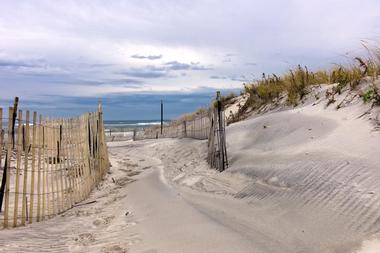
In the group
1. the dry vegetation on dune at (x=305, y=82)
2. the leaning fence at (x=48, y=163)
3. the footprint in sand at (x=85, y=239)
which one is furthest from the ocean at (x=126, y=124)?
the footprint in sand at (x=85, y=239)

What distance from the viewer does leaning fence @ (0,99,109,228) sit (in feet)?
18.3

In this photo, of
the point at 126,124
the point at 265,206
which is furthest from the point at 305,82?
the point at 126,124

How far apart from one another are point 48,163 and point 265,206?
3663mm

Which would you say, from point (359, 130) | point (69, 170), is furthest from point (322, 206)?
point (69, 170)

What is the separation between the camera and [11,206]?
7398mm

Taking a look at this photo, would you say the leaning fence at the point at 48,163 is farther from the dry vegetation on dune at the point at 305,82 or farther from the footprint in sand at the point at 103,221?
the dry vegetation on dune at the point at 305,82

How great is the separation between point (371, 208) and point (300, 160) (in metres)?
1.80

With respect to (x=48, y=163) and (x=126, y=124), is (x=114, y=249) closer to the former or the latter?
(x=48, y=163)

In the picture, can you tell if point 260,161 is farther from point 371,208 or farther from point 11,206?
point 11,206

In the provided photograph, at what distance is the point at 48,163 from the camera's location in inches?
277

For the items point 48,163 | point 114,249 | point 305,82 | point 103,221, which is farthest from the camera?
point 305,82

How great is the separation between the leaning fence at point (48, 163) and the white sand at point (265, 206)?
30 centimetres

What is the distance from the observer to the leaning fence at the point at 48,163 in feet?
18.3

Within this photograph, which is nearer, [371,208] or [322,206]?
[371,208]
